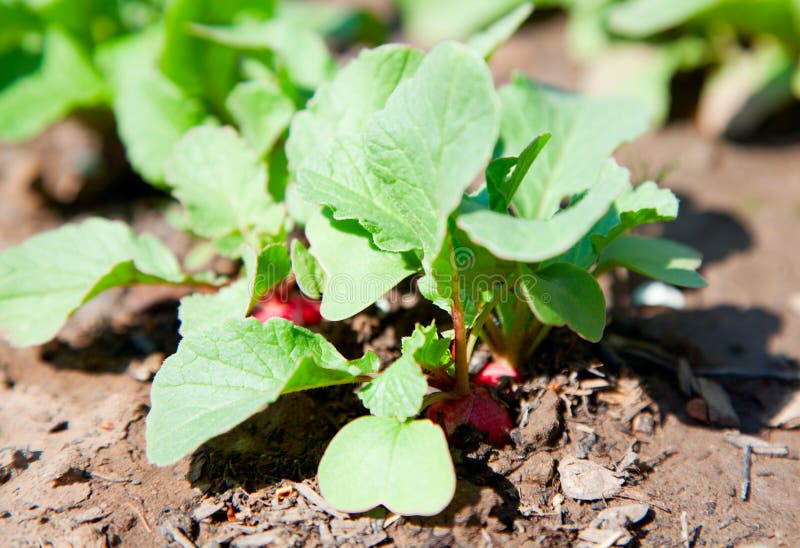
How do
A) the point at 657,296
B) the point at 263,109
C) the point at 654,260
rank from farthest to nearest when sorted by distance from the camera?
the point at 657,296 < the point at 263,109 < the point at 654,260

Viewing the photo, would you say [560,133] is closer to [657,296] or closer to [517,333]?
[517,333]

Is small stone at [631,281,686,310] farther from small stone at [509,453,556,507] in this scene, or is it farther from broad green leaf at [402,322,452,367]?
broad green leaf at [402,322,452,367]

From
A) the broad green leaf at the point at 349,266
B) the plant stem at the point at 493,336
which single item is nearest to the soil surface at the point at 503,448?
the plant stem at the point at 493,336

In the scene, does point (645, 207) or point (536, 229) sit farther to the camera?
point (645, 207)

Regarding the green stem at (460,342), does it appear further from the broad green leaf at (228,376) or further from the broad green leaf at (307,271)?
the broad green leaf at (307,271)

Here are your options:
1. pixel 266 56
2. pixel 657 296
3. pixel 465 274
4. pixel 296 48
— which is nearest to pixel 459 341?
pixel 465 274

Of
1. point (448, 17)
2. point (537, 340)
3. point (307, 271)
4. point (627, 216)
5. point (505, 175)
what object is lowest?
point (537, 340)

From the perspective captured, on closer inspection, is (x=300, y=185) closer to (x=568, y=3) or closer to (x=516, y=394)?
(x=516, y=394)

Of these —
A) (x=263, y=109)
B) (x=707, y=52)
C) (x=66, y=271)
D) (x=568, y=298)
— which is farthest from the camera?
(x=707, y=52)

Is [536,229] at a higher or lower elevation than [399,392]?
higher
